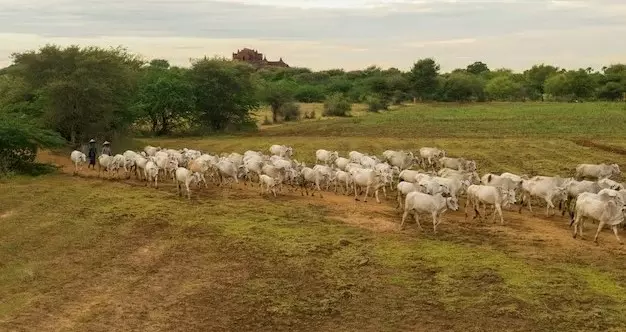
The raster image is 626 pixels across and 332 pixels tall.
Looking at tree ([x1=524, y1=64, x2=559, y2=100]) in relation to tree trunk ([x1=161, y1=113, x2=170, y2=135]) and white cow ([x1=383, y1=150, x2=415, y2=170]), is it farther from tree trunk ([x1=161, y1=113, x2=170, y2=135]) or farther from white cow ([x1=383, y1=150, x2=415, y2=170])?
white cow ([x1=383, y1=150, x2=415, y2=170])

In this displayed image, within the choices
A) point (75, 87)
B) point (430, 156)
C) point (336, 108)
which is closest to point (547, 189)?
point (430, 156)

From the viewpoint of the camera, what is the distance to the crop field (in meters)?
11.2

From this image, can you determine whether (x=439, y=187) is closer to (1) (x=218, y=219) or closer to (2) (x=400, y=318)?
(1) (x=218, y=219)

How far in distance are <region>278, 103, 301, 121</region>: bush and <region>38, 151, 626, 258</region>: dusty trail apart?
1516 inches

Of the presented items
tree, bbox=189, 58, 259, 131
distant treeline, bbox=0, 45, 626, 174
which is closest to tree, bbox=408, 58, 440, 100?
distant treeline, bbox=0, 45, 626, 174

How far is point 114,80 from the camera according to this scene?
35250 millimetres

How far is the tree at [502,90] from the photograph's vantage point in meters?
92.6

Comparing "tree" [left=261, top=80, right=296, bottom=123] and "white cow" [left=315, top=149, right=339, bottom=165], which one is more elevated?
"tree" [left=261, top=80, right=296, bottom=123]

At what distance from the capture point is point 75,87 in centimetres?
3250

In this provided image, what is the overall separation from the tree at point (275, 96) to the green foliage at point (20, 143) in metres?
30.9

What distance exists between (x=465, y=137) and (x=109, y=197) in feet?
84.3

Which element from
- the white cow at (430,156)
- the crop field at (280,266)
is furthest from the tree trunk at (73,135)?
the white cow at (430,156)

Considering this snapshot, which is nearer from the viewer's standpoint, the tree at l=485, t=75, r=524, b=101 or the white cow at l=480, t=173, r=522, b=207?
the white cow at l=480, t=173, r=522, b=207

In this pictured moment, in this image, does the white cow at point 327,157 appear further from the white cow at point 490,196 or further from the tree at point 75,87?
the tree at point 75,87
